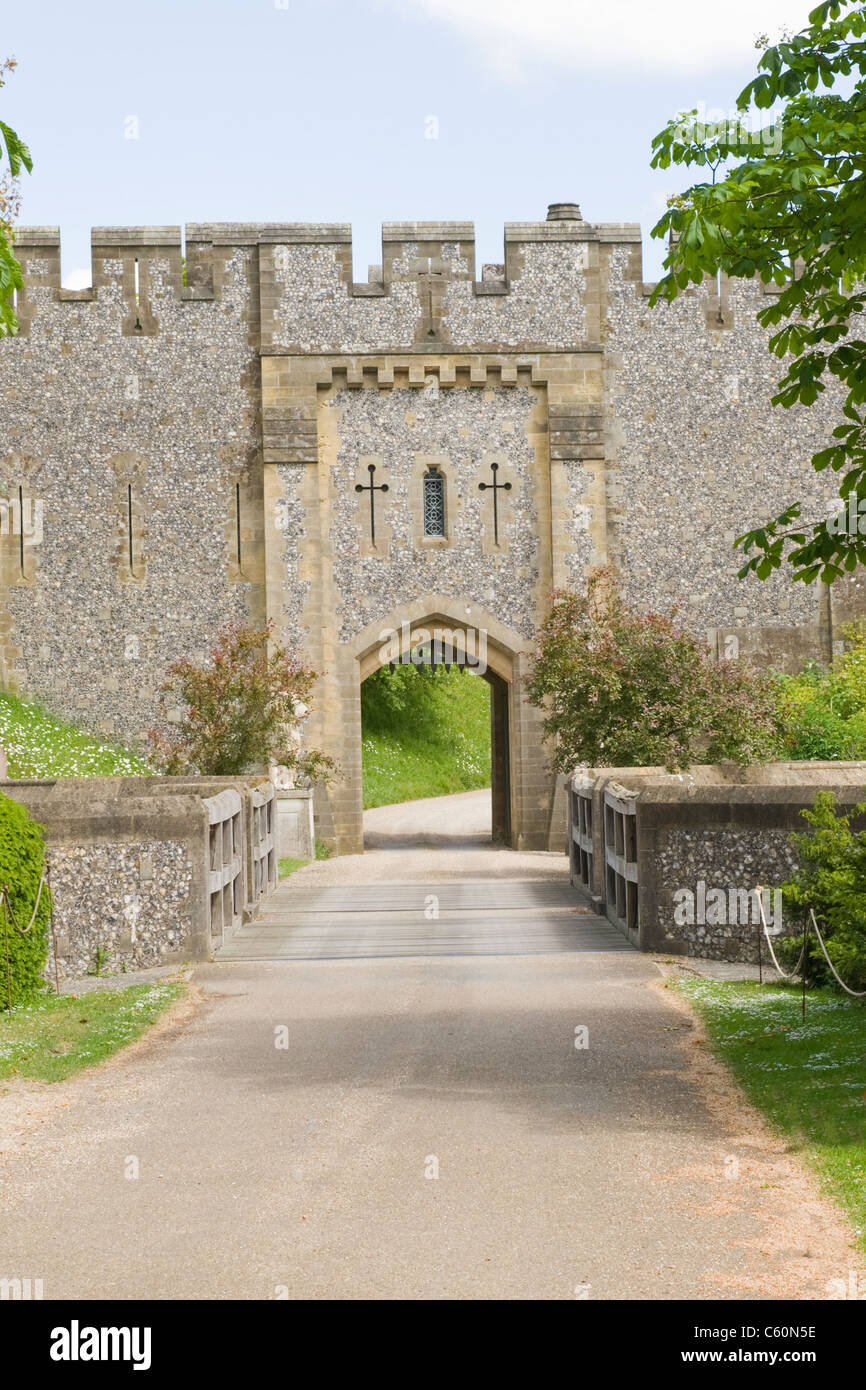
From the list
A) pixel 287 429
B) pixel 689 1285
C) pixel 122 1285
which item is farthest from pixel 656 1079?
pixel 287 429

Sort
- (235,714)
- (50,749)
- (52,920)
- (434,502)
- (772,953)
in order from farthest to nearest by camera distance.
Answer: (434,502) → (50,749) → (235,714) → (52,920) → (772,953)

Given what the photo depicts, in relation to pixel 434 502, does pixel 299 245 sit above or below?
above

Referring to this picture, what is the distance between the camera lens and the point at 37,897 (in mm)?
10930

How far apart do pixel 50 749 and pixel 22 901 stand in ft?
41.7

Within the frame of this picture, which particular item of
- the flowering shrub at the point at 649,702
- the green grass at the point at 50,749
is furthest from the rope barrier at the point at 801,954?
the green grass at the point at 50,749

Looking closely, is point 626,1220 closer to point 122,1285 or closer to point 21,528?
point 122,1285

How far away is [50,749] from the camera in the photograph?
23031 millimetres

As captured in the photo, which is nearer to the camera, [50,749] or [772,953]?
[772,953]

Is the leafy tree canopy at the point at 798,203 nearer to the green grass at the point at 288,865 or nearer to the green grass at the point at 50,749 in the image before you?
the green grass at the point at 288,865

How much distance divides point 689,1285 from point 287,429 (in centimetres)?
2021

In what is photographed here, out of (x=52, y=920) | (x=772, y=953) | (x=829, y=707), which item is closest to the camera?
(x=772, y=953)

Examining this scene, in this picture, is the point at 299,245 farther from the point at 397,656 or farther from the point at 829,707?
the point at 829,707

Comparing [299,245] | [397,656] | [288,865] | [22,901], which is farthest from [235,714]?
[22,901]

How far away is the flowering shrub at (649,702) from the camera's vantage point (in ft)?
59.7
